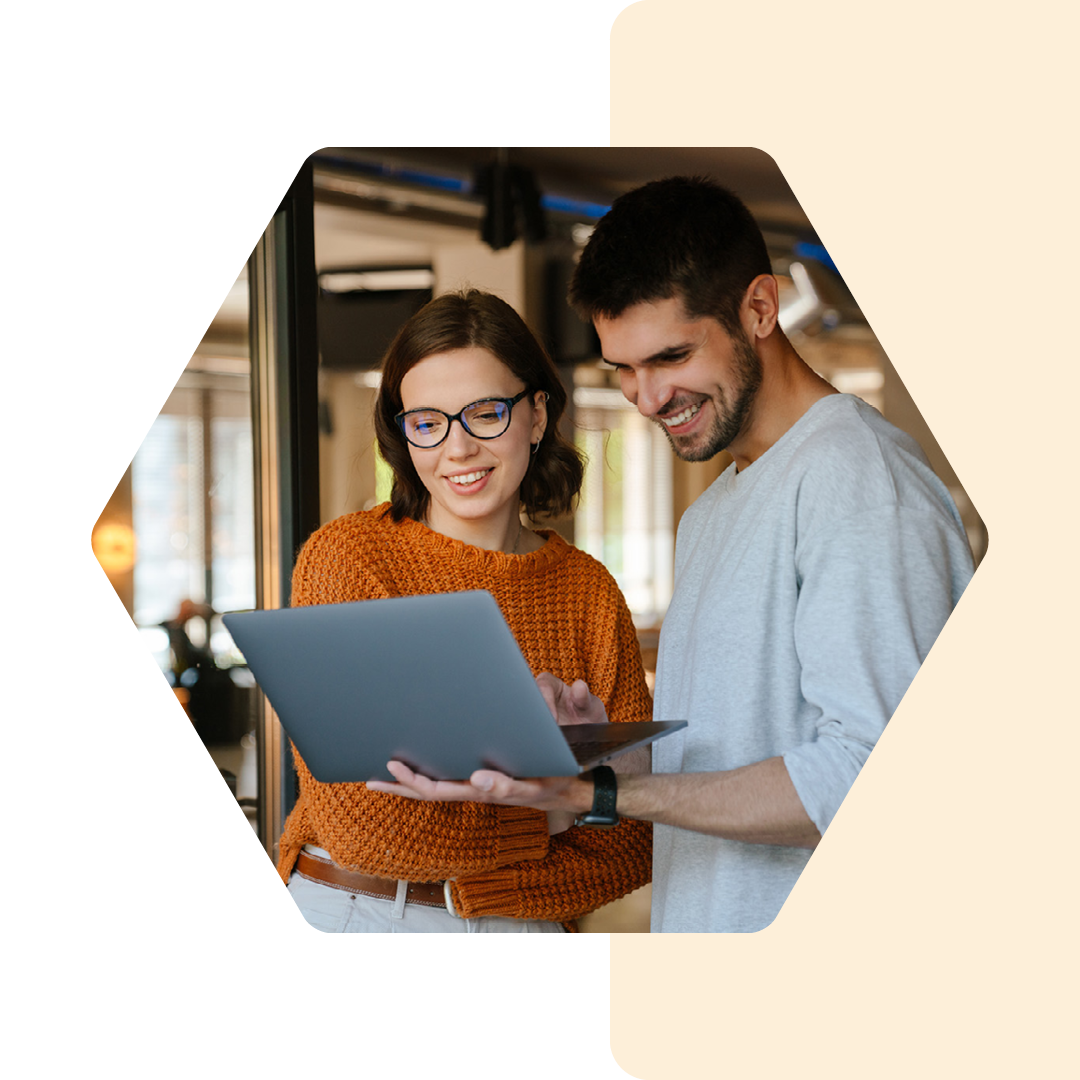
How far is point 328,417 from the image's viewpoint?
1.35 m

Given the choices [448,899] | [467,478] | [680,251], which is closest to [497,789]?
[448,899]

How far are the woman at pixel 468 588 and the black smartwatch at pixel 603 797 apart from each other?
0.45 ft

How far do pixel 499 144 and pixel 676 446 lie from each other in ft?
1.15

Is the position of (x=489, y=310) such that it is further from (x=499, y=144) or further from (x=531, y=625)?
(x=531, y=625)

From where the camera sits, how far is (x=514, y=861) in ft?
4.27

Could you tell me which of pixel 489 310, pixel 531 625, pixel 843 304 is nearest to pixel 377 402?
pixel 489 310

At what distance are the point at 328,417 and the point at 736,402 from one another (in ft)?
1.41

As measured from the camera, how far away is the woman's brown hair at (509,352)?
129cm

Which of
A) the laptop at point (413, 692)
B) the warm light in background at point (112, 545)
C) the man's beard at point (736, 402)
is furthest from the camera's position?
the warm light in background at point (112, 545)

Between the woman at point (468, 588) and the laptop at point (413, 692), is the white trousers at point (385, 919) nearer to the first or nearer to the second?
the woman at point (468, 588)

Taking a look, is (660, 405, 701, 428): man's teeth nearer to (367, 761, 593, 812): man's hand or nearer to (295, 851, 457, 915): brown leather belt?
(367, 761, 593, 812): man's hand

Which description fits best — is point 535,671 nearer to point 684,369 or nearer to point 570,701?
point 570,701

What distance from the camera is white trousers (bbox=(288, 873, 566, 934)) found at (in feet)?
4.29

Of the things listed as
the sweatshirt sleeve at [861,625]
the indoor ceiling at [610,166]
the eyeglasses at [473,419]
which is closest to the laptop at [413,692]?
the sweatshirt sleeve at [861,625]
